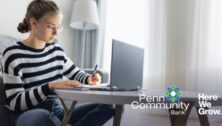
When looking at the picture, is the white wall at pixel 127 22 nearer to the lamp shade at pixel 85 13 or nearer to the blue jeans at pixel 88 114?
the lamp shade at pixel 85 13

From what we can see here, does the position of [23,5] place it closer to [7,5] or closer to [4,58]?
[7,5]

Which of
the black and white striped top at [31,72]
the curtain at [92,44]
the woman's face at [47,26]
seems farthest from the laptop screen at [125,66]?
the curtain at [92,44]

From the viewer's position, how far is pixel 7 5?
2277mm

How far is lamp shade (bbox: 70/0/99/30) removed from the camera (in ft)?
8.35

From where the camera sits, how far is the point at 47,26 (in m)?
1.22

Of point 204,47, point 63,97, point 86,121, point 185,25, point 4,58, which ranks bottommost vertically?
point 86,121

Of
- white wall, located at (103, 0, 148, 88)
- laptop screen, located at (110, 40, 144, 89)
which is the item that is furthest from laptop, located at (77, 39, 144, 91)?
white wall, located at (103, 0, 148, 88)

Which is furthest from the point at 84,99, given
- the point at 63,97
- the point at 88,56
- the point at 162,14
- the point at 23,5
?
the point at 88,56

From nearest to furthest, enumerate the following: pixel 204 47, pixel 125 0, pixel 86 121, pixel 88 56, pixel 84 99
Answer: pixel 84 99 → pixel 86 121 → pixel 204 47 → pixel 125 0 → pixel 88 56

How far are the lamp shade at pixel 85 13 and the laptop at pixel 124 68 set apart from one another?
142cm

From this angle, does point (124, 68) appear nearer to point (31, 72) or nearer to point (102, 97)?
point (102, 97)

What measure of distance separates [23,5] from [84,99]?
1837 millimetres

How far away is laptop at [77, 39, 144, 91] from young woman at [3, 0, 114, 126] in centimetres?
14

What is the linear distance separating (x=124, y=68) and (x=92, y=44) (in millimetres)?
1831
